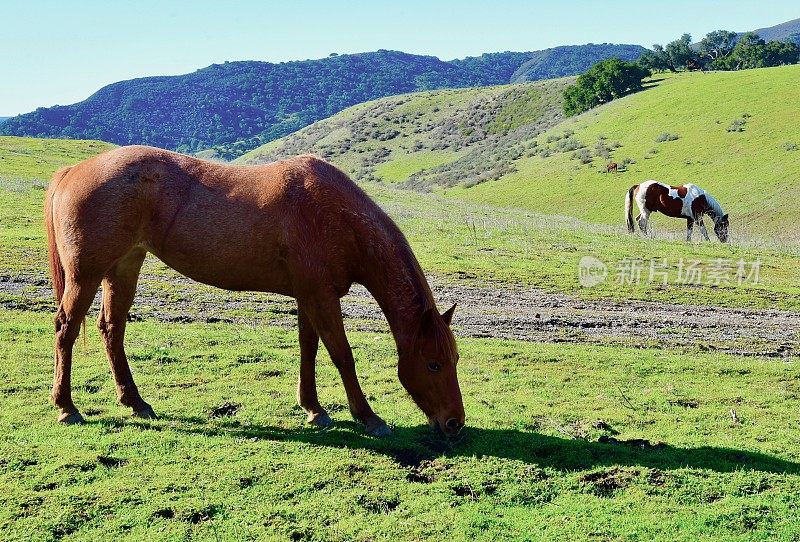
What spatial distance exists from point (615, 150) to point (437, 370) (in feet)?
177

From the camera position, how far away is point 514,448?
6.55 m

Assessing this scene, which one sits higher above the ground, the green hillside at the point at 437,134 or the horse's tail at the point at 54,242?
the green hillside at the point at 437,134

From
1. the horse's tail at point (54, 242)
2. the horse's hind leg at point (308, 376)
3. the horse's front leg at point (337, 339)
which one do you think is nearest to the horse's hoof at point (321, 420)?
the horse's hind leg at point (308, 376)

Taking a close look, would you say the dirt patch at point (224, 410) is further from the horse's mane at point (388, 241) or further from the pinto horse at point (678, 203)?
the pinto horse at point (678, 203)

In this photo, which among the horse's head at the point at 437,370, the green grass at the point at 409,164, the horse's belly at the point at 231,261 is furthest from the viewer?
the green grass at the point at 409,164

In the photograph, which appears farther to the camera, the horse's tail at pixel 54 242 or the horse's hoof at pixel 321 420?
the horse's tail at pixel 54 242

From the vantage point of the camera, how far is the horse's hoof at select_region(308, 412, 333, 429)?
279 inches

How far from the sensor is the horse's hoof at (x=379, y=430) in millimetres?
6758

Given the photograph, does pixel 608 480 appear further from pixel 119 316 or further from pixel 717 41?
pixel 717 41

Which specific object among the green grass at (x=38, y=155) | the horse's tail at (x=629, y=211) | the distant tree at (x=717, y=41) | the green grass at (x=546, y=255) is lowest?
the green grass at (x=546, y=255)

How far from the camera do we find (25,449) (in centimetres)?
618

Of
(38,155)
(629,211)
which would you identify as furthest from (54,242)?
(38,155)

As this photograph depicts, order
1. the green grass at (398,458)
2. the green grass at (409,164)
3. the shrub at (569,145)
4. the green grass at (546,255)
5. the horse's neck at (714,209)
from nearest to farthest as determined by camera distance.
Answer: the green grass at (398,458) → the green grass at (546,255) → the horse's neck at (714,209) → the shrub at (569,145) → the green grass at (409,164)

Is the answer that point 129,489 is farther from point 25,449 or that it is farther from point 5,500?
point 25,449
